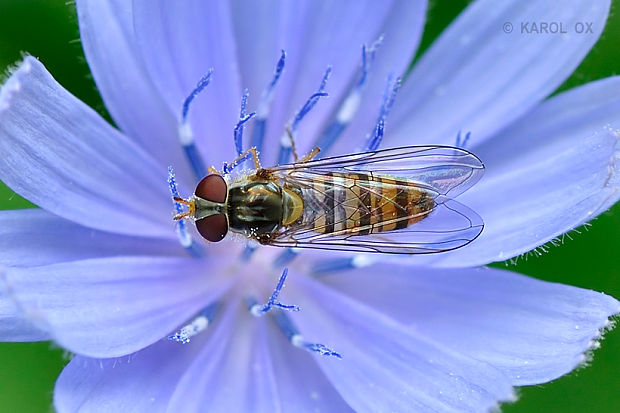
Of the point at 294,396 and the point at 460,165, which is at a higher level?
the point at 460,165

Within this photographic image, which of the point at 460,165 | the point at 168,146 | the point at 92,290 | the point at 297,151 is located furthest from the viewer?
the point at 297,151

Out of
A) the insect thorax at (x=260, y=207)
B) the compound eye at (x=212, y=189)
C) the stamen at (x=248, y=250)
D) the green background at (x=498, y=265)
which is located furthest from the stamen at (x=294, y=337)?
the green background at (x=498, y=265)

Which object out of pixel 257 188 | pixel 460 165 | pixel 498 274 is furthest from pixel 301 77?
pixel 498 274

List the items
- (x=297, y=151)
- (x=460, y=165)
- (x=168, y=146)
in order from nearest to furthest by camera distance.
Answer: (x=460, y=165)
(x=168, y=146)
(x=297, y=151)

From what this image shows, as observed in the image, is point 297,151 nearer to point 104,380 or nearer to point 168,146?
point 168,146

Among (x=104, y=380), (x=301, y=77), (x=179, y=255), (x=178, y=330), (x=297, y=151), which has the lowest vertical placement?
(x=104, y=380)

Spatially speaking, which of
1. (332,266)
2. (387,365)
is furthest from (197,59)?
(387,365)

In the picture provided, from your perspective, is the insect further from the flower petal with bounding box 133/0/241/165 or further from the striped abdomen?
the flower petal with bounding box 133/0/241/165
